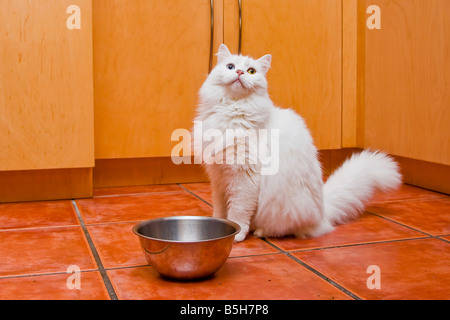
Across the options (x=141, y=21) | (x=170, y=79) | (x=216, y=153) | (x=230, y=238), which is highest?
(x=141, y=21)

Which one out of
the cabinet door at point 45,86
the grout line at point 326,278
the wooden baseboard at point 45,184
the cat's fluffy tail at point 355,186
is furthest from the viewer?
the wooden baseboard at point 45,184

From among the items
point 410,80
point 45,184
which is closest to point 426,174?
point 410,80

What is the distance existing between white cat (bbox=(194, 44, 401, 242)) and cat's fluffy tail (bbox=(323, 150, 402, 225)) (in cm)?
15

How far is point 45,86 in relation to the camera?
2.18 metres

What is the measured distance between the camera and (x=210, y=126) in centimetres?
175

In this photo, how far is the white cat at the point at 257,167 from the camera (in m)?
1.72

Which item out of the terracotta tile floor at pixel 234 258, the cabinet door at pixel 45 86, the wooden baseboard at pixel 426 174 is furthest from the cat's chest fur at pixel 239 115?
the wooden baseboard at pixel 426 174

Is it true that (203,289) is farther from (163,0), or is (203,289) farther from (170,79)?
(163,0)

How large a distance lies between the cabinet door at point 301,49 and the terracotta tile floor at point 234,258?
0.66 m

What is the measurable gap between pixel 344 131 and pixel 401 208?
716mm

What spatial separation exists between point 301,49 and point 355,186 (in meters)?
0.96

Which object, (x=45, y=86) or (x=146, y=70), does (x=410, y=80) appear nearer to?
(x=146, y=70)

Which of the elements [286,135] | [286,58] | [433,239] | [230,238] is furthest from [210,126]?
[286,58]

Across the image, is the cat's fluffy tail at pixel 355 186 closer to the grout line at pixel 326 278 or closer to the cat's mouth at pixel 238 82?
the grout line at pixel 326 278
